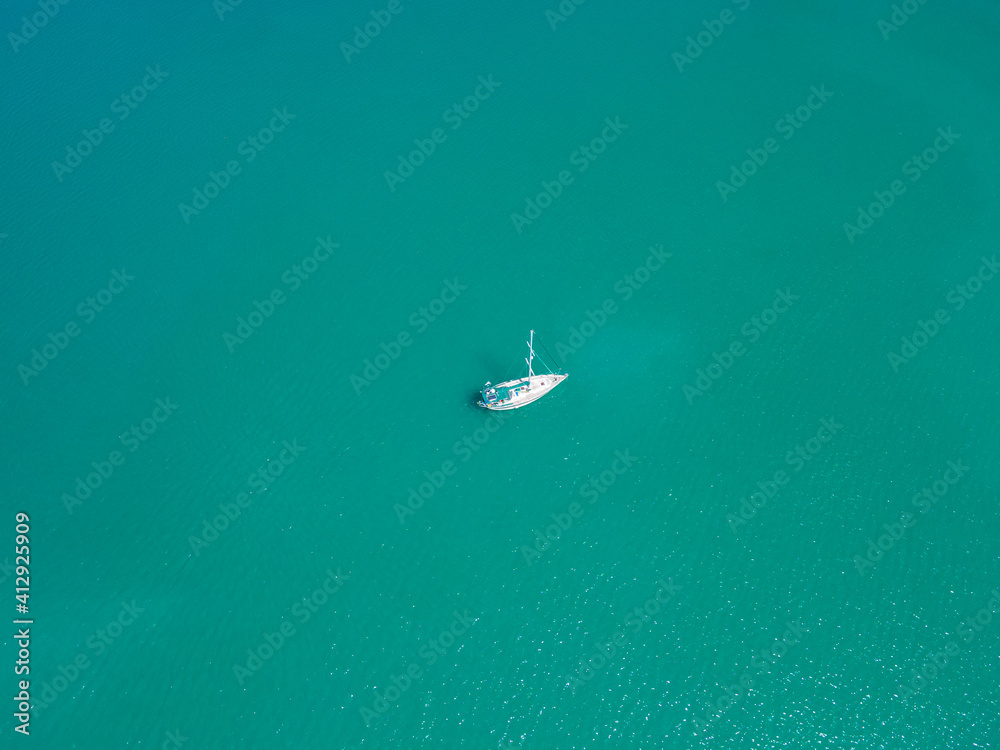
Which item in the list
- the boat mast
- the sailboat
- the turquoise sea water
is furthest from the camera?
the boat mast

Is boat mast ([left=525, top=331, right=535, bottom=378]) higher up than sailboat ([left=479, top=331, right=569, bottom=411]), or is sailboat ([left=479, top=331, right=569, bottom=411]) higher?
boat mast ([left=525, top=331, right=535, bottom=378])

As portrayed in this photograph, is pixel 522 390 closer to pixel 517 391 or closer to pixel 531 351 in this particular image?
pixel 517 391

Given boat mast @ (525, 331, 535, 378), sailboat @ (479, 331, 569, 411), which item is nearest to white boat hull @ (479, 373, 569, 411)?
sailboat @ (479, 331, 569, 411)

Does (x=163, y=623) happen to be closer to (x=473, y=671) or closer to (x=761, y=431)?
(x=473, y=671)

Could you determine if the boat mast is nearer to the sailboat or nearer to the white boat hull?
the sailboat

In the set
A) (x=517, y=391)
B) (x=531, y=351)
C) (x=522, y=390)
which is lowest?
(x=517, y=391)

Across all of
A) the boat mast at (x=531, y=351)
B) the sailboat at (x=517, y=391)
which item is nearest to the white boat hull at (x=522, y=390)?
the sailboat at (x=517, y=391)

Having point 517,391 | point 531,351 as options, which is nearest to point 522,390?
point 517,391
